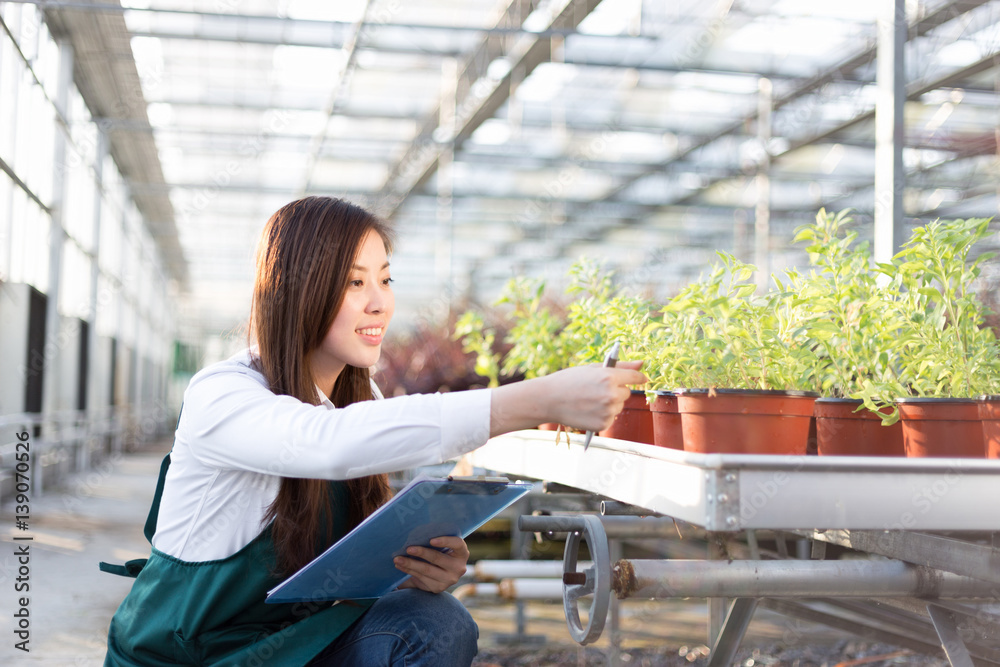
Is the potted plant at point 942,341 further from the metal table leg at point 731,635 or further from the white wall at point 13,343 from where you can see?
the white wall at point 13,343

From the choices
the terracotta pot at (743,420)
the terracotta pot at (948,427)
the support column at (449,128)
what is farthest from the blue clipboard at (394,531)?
the support column at (449,128)

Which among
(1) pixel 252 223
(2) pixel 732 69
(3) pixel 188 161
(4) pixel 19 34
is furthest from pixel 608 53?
(1) pixel 252 223

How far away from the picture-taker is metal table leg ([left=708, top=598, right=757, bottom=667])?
1808 mm

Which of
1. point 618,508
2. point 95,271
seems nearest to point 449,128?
point 95,271

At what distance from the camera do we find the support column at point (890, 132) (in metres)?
2.19

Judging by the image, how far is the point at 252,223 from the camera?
1614 cm

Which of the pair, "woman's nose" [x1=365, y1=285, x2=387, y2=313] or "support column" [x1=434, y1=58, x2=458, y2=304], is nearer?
"woman's nose" [x1=365, y1=285, x2=387, y2=313]

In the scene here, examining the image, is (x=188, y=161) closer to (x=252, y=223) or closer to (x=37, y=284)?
(x=252, y=223)

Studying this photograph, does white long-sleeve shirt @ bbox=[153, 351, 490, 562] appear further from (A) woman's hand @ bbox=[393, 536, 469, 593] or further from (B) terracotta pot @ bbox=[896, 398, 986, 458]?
(B) terracotta pot @ bbox=[896, 398, 986, 458]

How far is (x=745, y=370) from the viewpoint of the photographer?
136cm

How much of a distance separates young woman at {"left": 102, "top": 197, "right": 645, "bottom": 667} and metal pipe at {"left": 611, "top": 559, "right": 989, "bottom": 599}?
10.9 inches

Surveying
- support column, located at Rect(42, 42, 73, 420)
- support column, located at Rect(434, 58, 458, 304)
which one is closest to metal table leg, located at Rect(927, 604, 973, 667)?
support column, located at Rect(434, 58, 458, 304)

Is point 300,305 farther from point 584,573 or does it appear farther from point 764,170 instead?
point 764,170

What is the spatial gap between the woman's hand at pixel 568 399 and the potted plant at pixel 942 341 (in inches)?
17.2
